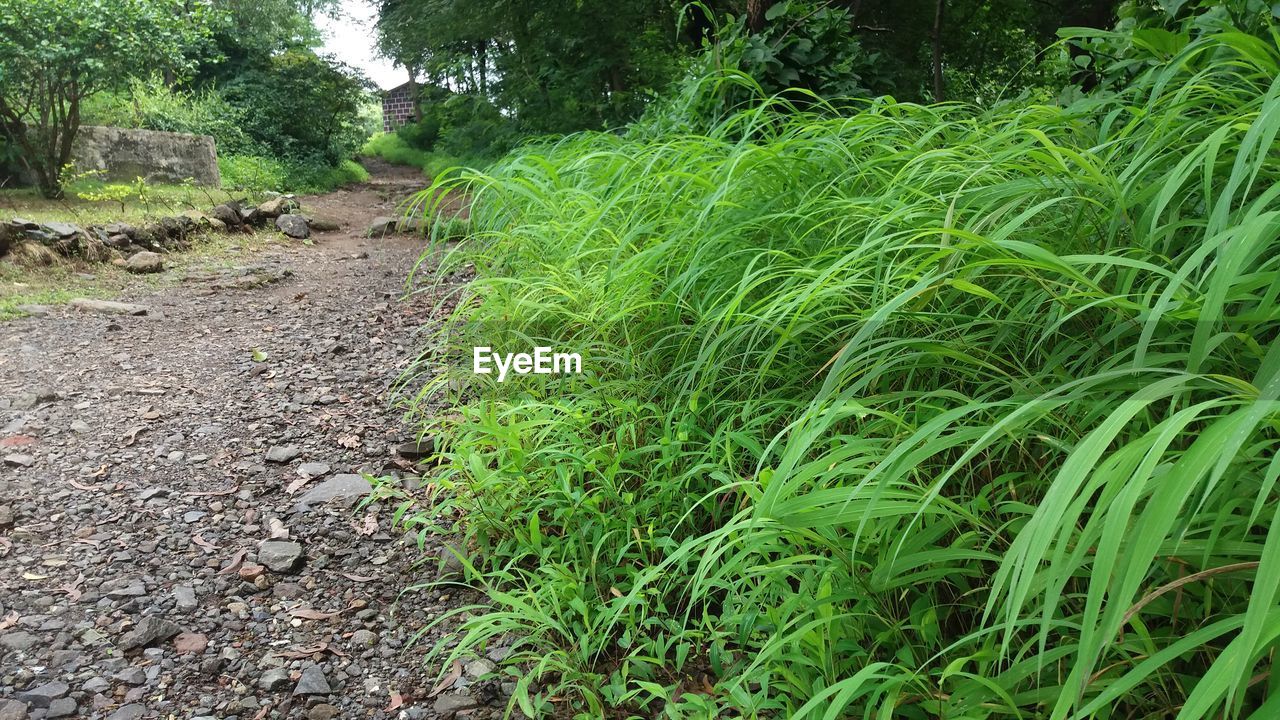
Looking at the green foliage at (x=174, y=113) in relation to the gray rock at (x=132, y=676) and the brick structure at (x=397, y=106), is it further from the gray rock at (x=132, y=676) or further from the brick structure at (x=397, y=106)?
the brick structure at (x=397, y=106)

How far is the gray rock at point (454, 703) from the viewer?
148 centimetres

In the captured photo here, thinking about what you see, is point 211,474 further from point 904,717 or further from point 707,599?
point 904,717

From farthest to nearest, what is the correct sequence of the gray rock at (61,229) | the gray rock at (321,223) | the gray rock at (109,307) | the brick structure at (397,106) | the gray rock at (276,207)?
1. the brick structure at (397,106)
2. the gray rock at (321,223)
3. the gray rock at (276,207)
4. the gray rock at (61,229)
5. the gray rock at (109,307)

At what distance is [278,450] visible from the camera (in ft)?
8.32

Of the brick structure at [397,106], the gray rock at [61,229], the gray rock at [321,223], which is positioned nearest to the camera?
the gray rock at [61,229]

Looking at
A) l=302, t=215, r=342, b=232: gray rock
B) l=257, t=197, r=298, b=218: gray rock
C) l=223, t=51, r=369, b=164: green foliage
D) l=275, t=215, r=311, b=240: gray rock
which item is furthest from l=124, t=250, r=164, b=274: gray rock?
l=223, t=51, r=369, b=164: green foliage

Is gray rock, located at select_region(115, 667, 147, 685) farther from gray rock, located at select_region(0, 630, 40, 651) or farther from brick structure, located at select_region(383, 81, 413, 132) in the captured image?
brick structure, located at select_region(383, 81, 413, 132)

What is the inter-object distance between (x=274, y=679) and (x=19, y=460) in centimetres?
155

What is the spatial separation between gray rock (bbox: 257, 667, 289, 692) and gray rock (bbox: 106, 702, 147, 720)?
196mm

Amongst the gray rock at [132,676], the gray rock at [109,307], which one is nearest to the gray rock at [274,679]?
the gray rock at [132,676]

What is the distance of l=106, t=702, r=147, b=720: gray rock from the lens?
1.48 metres

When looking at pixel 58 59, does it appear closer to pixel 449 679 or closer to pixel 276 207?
pixel 276 207

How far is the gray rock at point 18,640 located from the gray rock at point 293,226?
18.2 ft

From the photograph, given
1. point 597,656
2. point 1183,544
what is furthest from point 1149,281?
point 597,656
